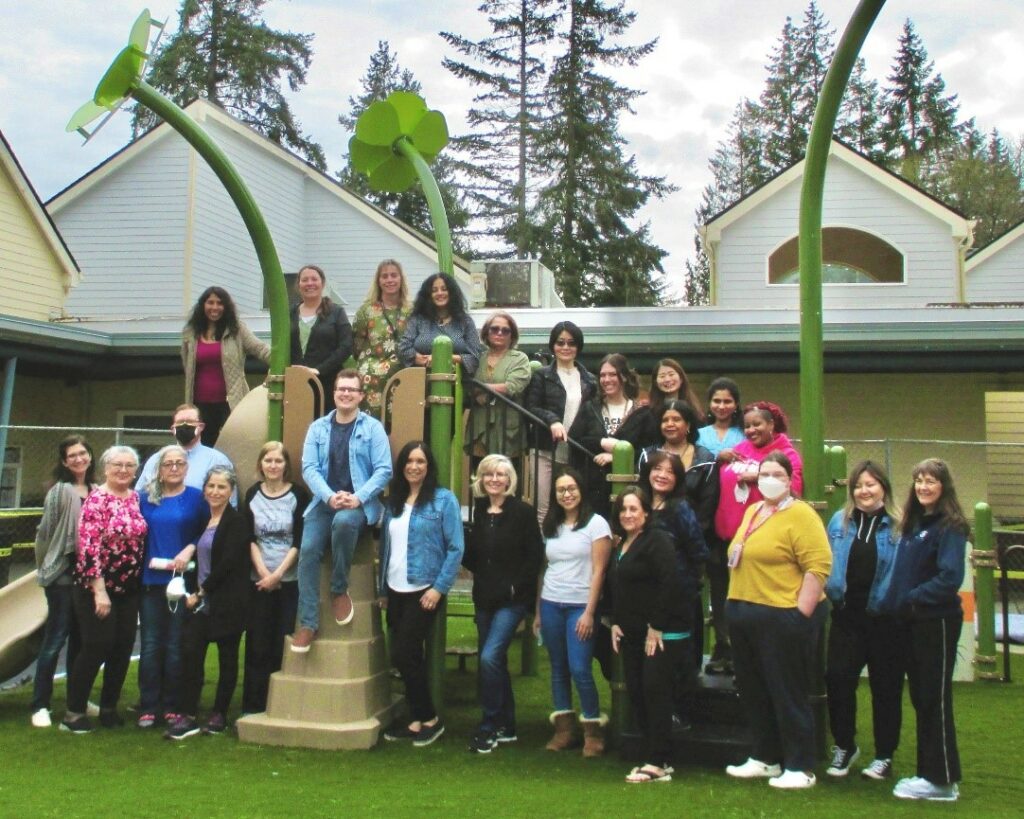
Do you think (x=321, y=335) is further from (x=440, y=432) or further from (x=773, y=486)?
(x=773, y=486)

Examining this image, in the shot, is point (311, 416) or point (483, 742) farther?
point (311, 416)

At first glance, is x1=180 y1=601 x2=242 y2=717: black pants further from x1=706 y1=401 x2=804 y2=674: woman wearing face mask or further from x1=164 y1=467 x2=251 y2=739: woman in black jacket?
x1=706 y1=401 x2=804 y2=674: woman wearing face mask

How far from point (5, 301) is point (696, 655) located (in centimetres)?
1515

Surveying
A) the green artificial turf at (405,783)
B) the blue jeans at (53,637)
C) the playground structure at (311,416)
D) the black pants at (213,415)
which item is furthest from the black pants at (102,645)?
the black pants at (213,415)

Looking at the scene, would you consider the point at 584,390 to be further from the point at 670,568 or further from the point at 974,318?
the point at 974,318

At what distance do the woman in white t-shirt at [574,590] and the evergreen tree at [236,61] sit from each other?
30.9 meters

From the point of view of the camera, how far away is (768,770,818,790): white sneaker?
16.5 feet

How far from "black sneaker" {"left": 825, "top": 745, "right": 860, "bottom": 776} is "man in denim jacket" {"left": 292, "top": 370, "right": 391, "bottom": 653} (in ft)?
8.90

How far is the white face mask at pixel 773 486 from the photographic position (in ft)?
16.8

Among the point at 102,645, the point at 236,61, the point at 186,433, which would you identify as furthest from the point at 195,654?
the point at 236,61

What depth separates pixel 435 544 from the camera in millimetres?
5996

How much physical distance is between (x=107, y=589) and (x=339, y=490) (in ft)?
4.94

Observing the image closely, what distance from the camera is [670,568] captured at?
17.7ft

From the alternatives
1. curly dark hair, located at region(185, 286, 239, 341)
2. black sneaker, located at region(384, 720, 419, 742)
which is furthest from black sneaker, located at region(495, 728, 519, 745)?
curly dark hair, located at region(185, 286, 239, 341)
